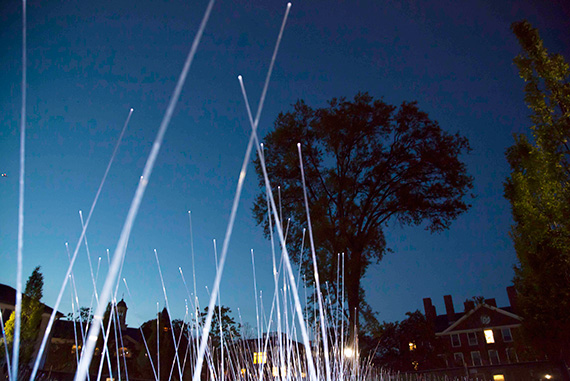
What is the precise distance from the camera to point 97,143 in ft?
31.1

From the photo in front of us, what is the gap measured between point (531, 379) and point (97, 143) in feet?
44.2

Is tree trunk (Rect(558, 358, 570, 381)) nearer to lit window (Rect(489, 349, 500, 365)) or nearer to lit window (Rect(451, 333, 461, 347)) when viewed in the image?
lit window (Rect(489, 349, 500, 365))

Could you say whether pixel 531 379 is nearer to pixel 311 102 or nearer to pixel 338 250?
pixel 338 250

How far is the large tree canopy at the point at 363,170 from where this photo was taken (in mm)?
12172

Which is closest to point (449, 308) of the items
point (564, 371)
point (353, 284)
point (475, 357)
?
point (475, 357)

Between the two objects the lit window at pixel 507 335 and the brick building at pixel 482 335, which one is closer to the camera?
the brick building at pixel 482 335

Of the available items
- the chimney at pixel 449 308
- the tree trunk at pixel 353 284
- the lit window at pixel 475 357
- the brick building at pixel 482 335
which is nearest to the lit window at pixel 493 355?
the brick building at pixel 482 335

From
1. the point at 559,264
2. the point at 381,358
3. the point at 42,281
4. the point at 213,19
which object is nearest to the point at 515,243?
the point at 559,264

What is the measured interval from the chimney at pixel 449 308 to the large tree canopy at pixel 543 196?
89.7 feet

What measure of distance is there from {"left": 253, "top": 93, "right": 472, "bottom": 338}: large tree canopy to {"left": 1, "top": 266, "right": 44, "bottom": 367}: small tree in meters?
11.9

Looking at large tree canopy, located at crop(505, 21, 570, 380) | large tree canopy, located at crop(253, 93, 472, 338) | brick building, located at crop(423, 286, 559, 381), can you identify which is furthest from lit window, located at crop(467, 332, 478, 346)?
large tree canopy, located at crop(253, 93, 472, 338)

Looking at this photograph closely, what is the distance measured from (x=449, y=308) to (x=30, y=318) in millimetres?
37066

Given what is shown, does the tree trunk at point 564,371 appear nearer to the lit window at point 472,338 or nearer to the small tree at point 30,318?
the small tree at point 30,318

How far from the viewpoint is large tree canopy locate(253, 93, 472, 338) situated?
12.2 meters
